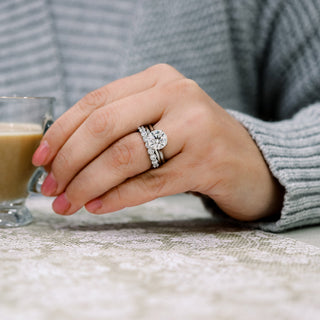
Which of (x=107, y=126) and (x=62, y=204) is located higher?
(x=107, y=126)

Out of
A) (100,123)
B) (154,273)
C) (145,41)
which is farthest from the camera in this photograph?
(145,41)

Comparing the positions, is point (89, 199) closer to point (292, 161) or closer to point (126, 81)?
point (126, 81)

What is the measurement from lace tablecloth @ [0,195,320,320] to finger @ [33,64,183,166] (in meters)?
0.10

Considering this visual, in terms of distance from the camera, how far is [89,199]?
1.68 ft

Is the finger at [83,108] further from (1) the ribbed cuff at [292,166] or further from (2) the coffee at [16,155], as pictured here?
(1) the ribbed cuff at [292,166]

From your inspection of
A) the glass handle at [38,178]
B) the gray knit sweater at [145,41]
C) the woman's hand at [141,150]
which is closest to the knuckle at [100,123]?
the woman's hand at [141,150]

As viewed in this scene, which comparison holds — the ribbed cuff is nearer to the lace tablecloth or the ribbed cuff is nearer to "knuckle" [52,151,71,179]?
the lace tablecloth

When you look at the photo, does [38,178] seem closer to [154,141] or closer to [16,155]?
[16,155]

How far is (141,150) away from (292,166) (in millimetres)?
217

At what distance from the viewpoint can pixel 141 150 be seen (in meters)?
0.48

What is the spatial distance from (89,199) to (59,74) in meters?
0.42

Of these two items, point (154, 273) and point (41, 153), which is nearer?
point (154, 273)

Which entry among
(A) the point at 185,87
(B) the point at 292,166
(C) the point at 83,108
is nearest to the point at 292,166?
(B) the point at 292,166

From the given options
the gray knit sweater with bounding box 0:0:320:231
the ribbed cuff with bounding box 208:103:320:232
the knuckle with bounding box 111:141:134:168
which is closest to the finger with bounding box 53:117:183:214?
the knuckle with bounding box 111:141:134:168
